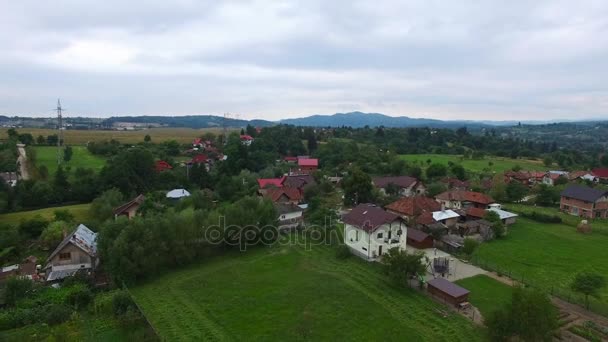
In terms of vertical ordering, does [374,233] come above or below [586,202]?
below

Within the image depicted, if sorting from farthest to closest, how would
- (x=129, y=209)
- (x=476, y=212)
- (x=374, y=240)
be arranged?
(x=129, y=209)
(x=476, y=212)
(x=374, y=240)

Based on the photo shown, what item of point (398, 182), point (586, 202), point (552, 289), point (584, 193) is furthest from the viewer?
point (398, 182)

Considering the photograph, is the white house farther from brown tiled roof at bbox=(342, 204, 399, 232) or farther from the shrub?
the shrub

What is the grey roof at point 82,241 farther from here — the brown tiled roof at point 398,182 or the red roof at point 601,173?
the red roof at point 601,173

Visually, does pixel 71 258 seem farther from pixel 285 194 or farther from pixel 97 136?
pixel 97 136

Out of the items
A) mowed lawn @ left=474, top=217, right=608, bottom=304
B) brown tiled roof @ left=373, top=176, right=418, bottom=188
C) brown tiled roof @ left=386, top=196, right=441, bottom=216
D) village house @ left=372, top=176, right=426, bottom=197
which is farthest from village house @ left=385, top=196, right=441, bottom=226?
brown tiled roof @ left=373, top=176, right=418, bottom=188

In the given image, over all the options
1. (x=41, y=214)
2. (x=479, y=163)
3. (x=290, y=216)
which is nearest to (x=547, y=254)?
(x=290, y=216)

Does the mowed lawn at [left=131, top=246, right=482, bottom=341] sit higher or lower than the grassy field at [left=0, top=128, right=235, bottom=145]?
lower
